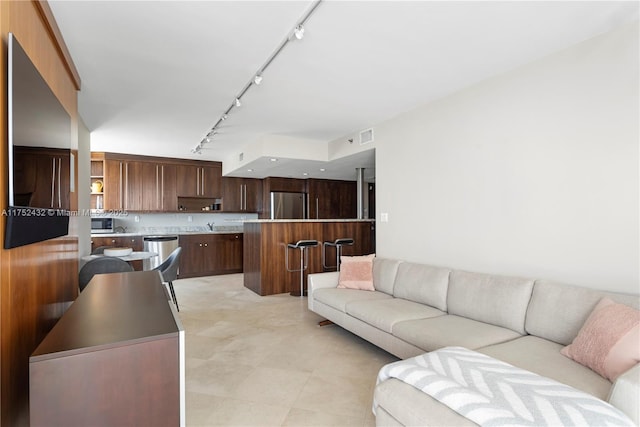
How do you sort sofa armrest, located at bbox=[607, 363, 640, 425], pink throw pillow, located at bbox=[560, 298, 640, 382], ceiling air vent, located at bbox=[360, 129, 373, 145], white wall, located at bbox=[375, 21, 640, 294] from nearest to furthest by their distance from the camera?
sofa armrest, located at bbox=[607, 363, 640, 425]
pink throw pillow, located at bbox=[560, 298, 640, 382]
white wall, located at bbox=[375, 21, 640, 294]
ceiling air vent, located at bbox=[360, 129, 373, 145]

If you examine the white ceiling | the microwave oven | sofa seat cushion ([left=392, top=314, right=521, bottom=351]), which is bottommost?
sofa seat cushion ([left=392, top=314, right=521, bottom=351])

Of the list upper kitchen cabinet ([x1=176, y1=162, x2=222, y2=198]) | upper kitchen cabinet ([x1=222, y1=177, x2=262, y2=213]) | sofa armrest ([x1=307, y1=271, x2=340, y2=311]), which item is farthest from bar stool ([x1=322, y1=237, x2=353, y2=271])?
upper kitchen cabinet ([x1=176, y1=162, x2=222, y2=198])

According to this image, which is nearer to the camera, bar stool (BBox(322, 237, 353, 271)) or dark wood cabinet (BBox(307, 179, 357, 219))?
bar stool (BBox(322, 237, 353, 271))

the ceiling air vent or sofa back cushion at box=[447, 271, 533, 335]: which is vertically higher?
the ceiling air vent

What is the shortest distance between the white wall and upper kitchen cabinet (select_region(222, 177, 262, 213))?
4623 millimetres

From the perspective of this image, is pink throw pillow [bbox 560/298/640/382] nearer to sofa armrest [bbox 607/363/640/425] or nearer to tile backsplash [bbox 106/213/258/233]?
sofa armrest [bbox 607/363/640/425]

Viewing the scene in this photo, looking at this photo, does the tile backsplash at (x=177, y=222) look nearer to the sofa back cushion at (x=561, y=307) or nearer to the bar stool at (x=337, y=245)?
the bar stool at (x=337, y=245)

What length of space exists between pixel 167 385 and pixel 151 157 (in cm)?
623

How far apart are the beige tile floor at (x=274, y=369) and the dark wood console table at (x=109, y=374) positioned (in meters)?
0.82

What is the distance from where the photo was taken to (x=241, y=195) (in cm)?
751

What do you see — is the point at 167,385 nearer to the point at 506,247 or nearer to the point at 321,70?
the point at 321,70

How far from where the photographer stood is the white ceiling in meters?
2.02

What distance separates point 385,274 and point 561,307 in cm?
170

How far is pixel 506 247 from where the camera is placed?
284cm
